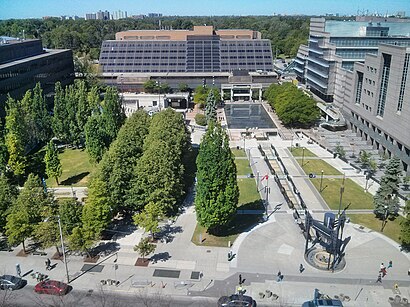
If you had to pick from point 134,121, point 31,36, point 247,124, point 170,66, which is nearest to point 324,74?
point 247,124

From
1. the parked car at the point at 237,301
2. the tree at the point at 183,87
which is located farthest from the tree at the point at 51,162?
the tree at the point at 183,87

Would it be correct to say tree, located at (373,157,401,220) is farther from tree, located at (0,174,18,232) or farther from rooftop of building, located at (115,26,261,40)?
rooftop of building, located at (115,26,261,40)

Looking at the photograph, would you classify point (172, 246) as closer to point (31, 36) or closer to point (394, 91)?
point (394, 91)

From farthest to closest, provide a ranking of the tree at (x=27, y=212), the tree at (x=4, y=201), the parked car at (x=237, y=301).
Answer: the tree at (x=4, y=201)
the tree at (x=27, y=212)
the parked car at (x=237, y=301)

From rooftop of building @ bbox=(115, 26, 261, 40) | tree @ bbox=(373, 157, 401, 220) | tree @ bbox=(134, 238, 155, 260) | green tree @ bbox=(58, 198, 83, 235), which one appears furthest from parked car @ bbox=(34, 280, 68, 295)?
rooftop of building @ bbox=(115, 26, 261, 40)

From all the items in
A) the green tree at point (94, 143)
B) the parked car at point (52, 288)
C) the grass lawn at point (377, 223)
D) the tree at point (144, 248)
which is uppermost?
the green tree at point (94, 143)

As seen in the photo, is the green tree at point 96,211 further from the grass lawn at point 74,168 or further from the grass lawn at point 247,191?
the grass lawn at point 247,191
